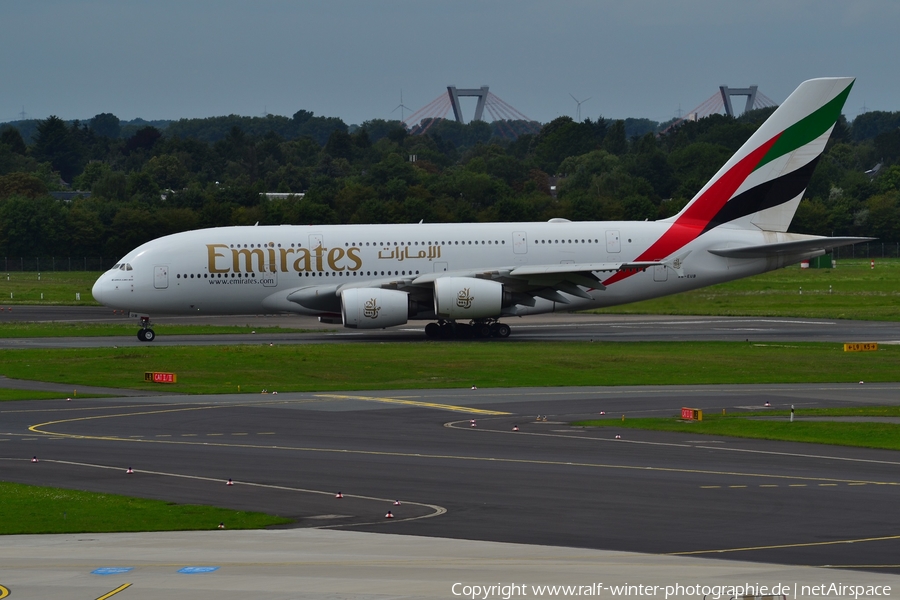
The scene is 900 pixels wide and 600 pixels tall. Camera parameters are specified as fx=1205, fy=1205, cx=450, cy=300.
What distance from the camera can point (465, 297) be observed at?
50000 millimetres

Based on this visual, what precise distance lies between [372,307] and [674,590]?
35858mm

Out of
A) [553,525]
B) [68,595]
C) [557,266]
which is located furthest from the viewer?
[557,266]

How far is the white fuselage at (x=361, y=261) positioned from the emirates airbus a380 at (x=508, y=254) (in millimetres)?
44

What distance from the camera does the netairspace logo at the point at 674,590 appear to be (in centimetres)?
1404

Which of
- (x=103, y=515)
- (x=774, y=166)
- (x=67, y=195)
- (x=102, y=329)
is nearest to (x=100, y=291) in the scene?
(x=102, y=329)

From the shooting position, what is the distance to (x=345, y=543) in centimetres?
1767

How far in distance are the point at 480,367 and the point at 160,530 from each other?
2405 cm

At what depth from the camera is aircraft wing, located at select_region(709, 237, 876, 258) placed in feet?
165

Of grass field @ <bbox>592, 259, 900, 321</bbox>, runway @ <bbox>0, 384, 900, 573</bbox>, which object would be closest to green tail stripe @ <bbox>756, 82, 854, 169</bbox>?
grass field @ <bbox>592, 259, 900, 321</bbox>

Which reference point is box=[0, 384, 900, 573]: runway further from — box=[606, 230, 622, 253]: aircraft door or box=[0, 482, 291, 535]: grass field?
box=[606, 230, 622, 253]: aircraft door

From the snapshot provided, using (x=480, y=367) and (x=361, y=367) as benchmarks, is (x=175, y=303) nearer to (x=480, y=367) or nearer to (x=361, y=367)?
(x=361, y=367)

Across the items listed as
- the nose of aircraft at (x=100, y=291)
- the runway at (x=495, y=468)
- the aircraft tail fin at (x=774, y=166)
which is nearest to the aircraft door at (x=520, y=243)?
the aircraft tail fin at (x=774, y=166)

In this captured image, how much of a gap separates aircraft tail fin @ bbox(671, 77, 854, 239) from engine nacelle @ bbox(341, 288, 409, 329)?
13.1 metres

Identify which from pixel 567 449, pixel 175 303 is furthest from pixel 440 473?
pixel 175 303
